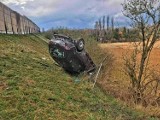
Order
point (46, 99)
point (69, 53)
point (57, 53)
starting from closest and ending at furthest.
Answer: point (46, 99) → point (69, 53) → point (57, 53)

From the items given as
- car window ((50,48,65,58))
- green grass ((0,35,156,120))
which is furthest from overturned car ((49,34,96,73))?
green grass ((0,35,156,120))

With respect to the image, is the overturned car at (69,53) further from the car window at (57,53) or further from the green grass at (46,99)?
the green grass at (46,99)

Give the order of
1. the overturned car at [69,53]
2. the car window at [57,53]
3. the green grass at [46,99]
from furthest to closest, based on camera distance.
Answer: the car window at [57,53], the overturned car at [69,53], the green grass at [46,99]

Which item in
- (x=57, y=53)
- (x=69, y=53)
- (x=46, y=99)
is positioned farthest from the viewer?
(x=57, y=53)

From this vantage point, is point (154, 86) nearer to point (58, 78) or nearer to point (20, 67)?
point (58, 78)

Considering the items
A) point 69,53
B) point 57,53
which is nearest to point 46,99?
point 69,53

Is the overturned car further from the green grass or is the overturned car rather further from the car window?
the green grass

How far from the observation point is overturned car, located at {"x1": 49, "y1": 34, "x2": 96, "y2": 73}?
12922mm

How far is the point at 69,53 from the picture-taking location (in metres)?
12.9

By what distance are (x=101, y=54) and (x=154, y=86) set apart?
10.6 m

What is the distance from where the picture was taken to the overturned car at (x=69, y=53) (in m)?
12.9

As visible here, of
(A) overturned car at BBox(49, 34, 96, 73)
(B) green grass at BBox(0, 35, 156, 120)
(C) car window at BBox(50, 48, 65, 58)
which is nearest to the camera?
(B) green grass at BBox(0, 35, 156, 120)

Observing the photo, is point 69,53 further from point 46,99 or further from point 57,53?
point 46,99

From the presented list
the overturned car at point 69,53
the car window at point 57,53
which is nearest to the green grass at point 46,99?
the overturned car at point 69,53
